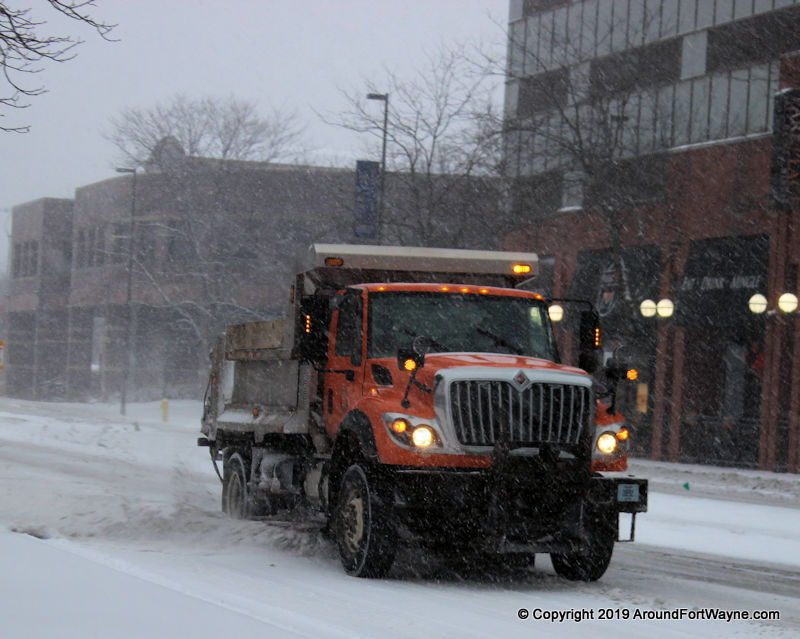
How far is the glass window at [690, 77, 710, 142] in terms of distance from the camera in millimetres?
37531

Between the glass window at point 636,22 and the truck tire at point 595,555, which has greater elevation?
the glass window at point 636,22

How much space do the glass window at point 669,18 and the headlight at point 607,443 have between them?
30370 mm

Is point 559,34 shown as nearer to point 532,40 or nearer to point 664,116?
A: point 532,40

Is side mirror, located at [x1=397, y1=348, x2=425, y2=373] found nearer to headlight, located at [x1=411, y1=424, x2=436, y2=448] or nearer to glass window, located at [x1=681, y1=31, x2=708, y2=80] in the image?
headlight, located at [x1=411, y1=424, x2=436, y2=448]

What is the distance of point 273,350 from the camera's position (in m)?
14.1

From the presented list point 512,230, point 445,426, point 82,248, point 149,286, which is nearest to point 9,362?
point 82,248

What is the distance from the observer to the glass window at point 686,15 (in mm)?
39219

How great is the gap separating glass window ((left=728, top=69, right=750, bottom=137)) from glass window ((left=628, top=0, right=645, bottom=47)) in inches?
178

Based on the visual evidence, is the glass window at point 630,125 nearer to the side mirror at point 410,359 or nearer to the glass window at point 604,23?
the glass window at point 604,23

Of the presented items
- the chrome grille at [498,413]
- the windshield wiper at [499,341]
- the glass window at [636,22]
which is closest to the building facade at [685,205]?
the glass window at [636,22]

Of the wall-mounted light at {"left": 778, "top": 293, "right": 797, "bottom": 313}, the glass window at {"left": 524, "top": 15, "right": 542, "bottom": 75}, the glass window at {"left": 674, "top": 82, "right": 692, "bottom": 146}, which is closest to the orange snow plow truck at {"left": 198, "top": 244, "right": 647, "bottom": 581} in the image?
the wall-mounted light at {"left": 778, "top": 293, "right": 797, "bottom": 313}

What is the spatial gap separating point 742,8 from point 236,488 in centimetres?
2705

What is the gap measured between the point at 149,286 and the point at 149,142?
26.3ft

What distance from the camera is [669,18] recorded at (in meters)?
40.0
